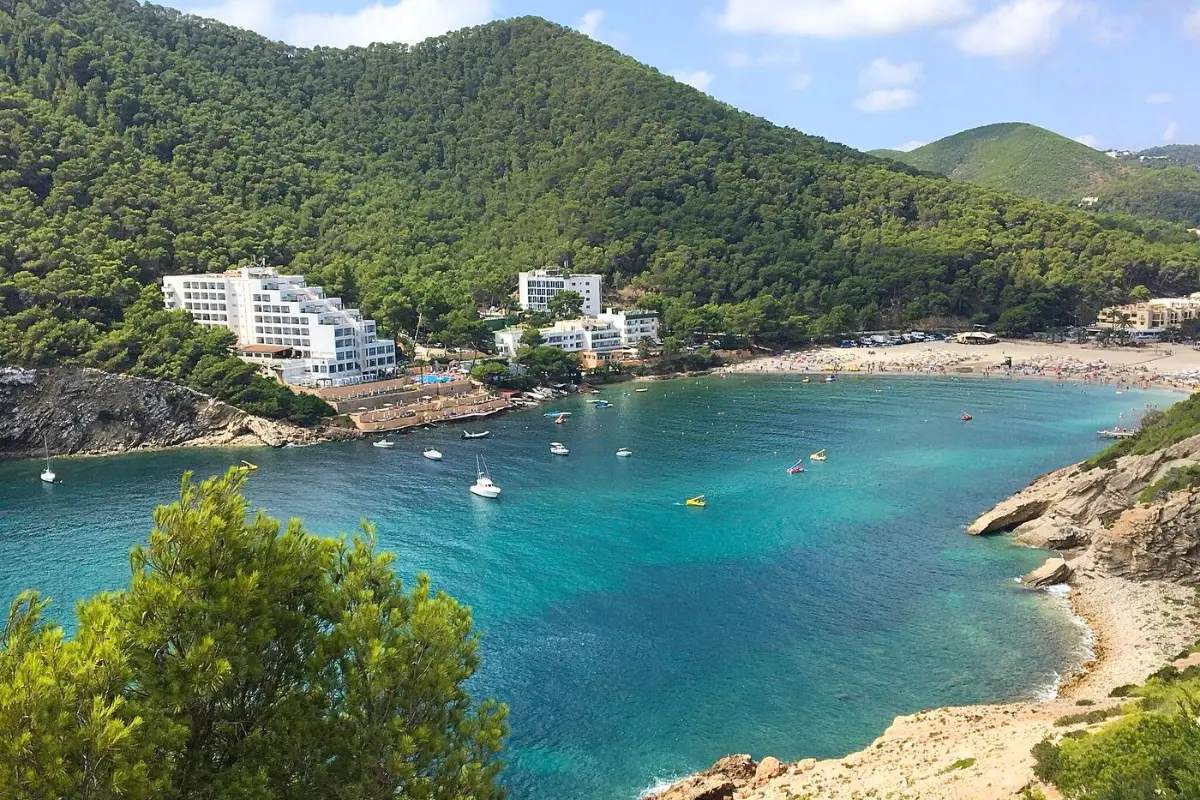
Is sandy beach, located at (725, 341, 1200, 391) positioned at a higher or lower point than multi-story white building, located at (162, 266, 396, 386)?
lower

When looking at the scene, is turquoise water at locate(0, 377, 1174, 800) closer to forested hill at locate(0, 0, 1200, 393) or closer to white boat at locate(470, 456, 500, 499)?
white boat at locate(470, 456, 500, 499)

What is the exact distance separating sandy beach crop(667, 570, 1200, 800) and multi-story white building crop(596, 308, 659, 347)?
7113cm

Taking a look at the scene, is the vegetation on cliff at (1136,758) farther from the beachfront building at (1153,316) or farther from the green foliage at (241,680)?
Answer: the beachfront building at (1153,316)

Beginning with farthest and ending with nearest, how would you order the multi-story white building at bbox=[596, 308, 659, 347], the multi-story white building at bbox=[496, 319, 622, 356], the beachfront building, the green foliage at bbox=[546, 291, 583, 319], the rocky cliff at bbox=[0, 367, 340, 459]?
the beachfront building, the green foliage at bbox=[546, 291, 583, 319], the multi-story white building at bbox=[596, 308, 659, 347], the multi-story white building at bbox=[496, 319, 622, 356], the rocky cliff at bbox=[0, 367, 340, 459]

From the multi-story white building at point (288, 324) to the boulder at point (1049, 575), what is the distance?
56.0 metres

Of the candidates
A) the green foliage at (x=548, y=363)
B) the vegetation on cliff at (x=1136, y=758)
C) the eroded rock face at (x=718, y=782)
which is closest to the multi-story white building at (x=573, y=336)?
the green foliage at (x=548, y=363)

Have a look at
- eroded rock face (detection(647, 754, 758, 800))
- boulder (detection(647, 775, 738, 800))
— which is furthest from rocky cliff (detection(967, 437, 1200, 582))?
boulder (detection(647, 775, 738, 800))

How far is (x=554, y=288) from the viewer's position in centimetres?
11494

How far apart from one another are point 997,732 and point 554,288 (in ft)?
312

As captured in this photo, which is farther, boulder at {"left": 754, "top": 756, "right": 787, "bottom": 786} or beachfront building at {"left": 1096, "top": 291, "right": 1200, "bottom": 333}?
beachfront building at {"left": 1096, "top": 291, "right": 1200, "bottom": 333}

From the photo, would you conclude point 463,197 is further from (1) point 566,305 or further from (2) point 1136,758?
(2) point 1136,758

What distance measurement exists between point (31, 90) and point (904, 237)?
12051cm

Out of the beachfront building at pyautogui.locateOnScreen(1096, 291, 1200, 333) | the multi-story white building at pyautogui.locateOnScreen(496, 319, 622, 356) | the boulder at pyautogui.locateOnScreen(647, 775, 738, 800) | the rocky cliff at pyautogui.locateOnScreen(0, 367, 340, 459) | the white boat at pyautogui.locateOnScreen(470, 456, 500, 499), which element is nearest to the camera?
the boulder at pyautogui.locateOnScreen(647, 775, 738, 800)

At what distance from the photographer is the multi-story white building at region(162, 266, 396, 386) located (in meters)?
76.0
